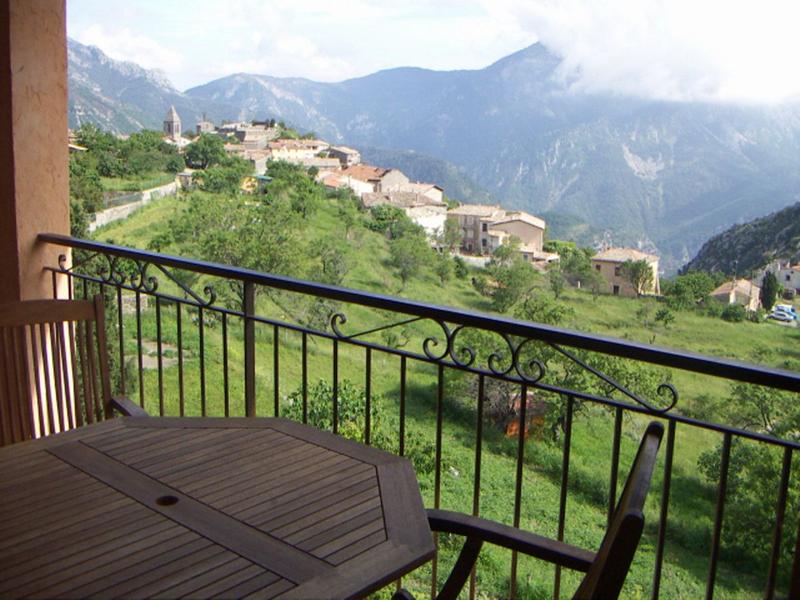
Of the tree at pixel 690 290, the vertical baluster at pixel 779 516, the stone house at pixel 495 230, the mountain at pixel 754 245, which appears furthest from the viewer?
the stone house at pixel 495 230

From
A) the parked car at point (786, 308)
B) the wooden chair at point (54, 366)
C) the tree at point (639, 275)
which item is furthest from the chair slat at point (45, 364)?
the tree at point (639, 275)

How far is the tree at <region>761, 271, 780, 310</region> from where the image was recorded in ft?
91.4

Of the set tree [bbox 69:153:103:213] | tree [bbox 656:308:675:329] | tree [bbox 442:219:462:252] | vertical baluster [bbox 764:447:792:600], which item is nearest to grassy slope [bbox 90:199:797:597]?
tree [bbox 656:308:675:329]

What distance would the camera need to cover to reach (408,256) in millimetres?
34531

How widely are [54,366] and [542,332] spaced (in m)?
1.36

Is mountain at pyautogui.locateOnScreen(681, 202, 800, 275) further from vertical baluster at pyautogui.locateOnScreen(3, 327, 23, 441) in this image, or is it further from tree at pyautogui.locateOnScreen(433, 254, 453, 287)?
vertical baluster at pyautogui.locateOnScreen(3, 327, 23, 441)

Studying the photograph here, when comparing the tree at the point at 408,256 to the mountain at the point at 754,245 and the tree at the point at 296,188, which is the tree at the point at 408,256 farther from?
the mountain at the point at 754,245

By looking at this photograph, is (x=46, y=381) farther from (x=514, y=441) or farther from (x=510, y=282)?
(x=510, y=282)

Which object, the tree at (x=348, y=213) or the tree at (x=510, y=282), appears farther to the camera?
the tree at (x=348, y=213)


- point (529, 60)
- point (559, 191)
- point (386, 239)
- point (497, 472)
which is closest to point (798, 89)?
point (559, 191)

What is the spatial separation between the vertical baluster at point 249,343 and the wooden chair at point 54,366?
1.29ft

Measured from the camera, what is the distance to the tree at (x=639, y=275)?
33344mm

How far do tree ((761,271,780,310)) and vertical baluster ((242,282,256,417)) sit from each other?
29626mm

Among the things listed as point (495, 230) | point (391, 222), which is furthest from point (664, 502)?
point (495, 230)
